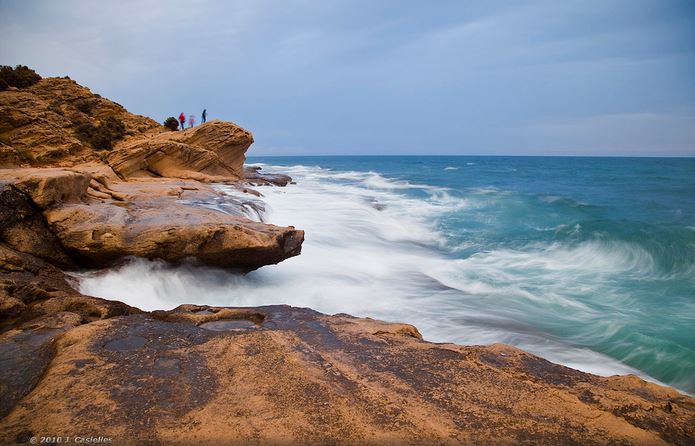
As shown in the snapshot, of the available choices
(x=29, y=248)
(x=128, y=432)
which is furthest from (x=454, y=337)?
(x=29, y=248)

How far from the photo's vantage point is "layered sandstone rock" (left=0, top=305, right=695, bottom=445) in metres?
2.55

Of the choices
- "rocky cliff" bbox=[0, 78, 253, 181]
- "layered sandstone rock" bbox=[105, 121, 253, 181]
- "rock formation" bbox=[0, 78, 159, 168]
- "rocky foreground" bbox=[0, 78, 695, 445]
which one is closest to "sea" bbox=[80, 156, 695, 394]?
"rocky foreground" bbox=[0, 78, 695, 445]

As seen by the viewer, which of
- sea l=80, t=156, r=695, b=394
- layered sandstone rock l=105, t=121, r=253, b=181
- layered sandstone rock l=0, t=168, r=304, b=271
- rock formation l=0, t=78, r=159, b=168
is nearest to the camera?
layered sandstone rock l=0, t=168, r=304, b=271

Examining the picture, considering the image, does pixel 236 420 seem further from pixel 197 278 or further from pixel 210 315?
pixel 197 278

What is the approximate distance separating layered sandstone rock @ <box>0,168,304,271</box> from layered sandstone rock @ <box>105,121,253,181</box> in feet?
30.1

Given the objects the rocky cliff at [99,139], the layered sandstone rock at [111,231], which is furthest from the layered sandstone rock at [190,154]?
the layered sandstone rock at [111,231]

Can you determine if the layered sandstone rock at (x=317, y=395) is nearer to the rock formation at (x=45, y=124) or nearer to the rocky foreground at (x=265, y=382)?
the rocky foreground at (x=265, y=382)

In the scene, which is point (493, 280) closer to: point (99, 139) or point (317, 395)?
point (317, 395)

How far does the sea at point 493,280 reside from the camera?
6.78 m

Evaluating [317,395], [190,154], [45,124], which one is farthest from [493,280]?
[45,124]

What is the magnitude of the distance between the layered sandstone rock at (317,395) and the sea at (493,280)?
3169 mm

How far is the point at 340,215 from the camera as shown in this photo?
1666 centimetres

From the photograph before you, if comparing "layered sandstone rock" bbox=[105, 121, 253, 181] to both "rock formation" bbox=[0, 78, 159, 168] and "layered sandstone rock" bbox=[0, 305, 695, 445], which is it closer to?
"rock formation" bbox=[0, 78, 159, 168]

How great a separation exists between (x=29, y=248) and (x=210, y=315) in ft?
10.8
